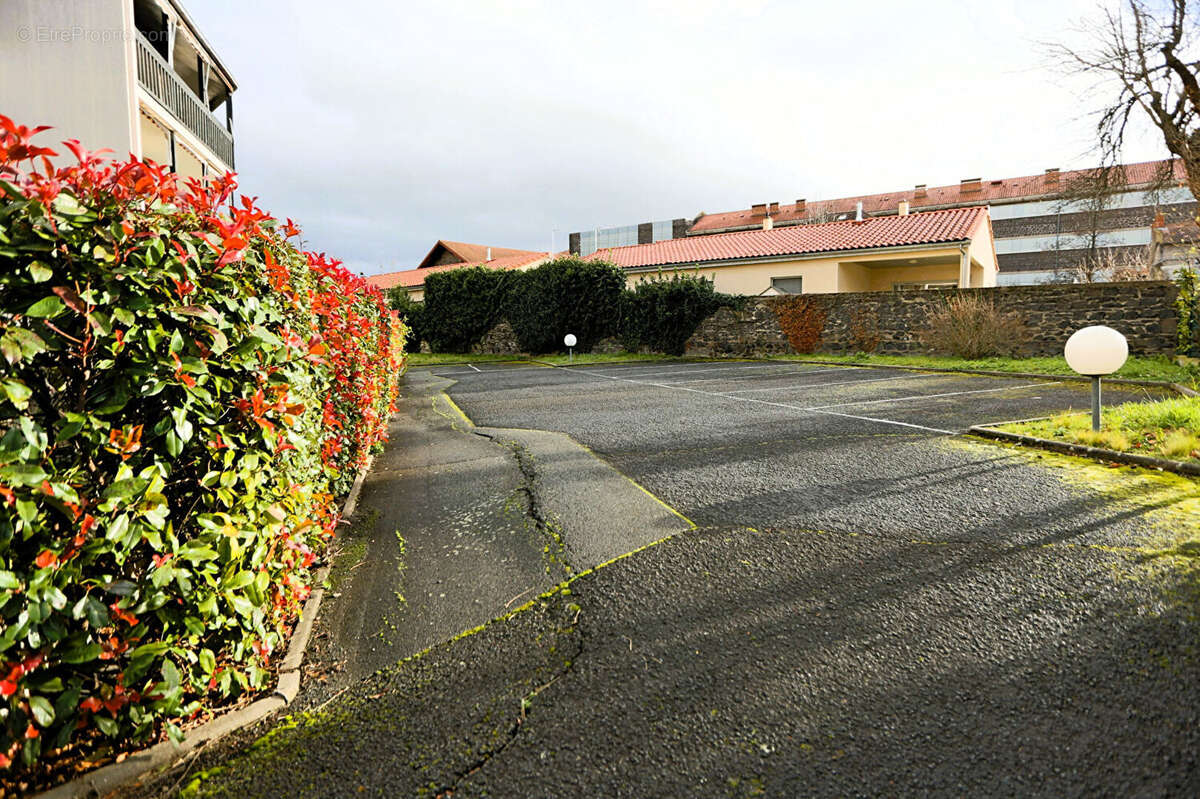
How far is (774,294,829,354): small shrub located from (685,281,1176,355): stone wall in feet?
0.57

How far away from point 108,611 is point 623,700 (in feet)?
4.94

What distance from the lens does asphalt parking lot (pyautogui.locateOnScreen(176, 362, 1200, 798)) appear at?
1726mm

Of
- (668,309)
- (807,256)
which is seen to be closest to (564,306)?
(668,309)

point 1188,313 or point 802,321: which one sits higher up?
point 802,321

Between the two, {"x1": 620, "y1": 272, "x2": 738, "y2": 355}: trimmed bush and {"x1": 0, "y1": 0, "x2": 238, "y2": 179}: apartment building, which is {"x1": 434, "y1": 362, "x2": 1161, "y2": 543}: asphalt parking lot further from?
{"x1": 0, "y1": 0, "x2": 238, "y2": 179}: apartment building

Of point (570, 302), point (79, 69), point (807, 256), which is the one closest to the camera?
point (79, 69)

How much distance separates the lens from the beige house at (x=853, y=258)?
2170 centimetres

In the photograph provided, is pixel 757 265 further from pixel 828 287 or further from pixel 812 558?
pixel 812 558

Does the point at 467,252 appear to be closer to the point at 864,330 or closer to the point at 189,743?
the point at 864,330

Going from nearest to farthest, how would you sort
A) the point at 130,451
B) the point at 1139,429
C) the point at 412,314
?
the point at 130,451, the point at 1139,429, the point at 412,314

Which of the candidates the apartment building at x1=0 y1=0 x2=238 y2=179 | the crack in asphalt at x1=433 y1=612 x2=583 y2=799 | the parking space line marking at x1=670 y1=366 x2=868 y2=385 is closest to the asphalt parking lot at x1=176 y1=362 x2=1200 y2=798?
the crack in asphalt at x1=433 y1=612 x2=583 y2=799

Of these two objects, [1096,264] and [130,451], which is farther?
[1096,264]

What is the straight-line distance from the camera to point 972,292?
1567cm

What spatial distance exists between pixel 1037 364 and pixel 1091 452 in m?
9.90
